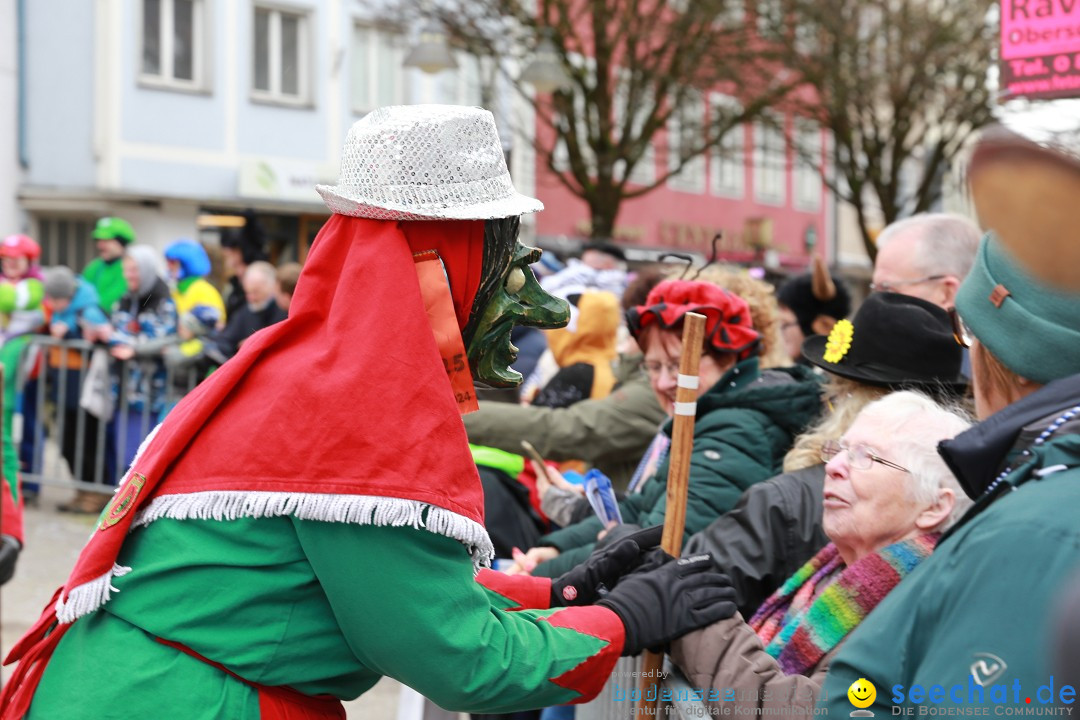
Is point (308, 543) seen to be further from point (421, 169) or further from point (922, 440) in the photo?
point (922, 440)

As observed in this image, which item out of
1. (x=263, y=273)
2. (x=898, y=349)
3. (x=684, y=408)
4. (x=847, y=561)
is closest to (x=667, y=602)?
(x=684, y=408)

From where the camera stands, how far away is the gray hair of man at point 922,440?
2609mm

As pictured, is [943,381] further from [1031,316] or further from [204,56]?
[204,56]

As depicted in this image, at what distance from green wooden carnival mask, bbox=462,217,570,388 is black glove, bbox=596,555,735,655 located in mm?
460

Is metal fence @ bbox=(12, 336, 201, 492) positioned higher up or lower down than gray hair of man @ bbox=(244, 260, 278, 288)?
lower down

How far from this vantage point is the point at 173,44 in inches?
753

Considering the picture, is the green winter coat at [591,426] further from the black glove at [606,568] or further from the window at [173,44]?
the window at [173,44]

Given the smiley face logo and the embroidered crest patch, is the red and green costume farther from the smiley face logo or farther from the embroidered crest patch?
the smiley face logo

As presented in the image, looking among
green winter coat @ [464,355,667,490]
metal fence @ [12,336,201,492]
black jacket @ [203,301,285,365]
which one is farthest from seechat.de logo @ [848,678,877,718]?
metal fence @ [12,336,201,492]

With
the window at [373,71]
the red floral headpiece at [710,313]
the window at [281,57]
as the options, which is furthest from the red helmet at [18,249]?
the window at [373,71]

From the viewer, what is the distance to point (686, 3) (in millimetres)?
17078

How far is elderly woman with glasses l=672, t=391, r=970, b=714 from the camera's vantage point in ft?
7.68

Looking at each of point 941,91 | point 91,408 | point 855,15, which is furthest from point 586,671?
point 941,91

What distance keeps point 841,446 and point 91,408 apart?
7.30 m
